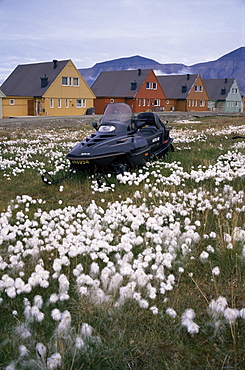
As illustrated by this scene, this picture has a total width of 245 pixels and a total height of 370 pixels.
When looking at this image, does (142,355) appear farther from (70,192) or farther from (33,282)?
(70,192)

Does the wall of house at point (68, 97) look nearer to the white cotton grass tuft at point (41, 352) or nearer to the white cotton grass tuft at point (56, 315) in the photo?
the white cotton grass tuft at point (56, 315)

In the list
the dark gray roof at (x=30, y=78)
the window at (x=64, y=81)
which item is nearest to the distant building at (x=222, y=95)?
the window at (x=64, y=81)

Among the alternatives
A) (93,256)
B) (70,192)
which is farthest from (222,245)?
(70,192)

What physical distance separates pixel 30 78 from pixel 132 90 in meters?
21.6

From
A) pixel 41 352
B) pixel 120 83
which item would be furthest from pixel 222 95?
pixel 41 352

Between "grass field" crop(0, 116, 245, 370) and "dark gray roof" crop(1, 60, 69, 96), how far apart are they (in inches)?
2301

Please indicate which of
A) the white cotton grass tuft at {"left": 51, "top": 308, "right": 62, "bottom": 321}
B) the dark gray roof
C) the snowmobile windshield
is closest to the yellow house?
the dark gray roof

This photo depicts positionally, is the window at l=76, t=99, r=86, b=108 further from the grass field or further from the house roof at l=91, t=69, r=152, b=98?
the grass field

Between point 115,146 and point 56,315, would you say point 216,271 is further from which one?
point 115,146

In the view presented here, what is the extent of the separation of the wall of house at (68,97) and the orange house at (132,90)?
9.45m

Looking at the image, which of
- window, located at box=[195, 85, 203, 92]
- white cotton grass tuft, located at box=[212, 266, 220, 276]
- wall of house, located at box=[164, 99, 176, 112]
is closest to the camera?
white cotton grass tuft, located at box=[212, 266, 220, 276]

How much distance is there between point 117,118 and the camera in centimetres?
1344

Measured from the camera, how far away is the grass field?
13.6 feet

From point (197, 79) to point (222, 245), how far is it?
3663 inches
